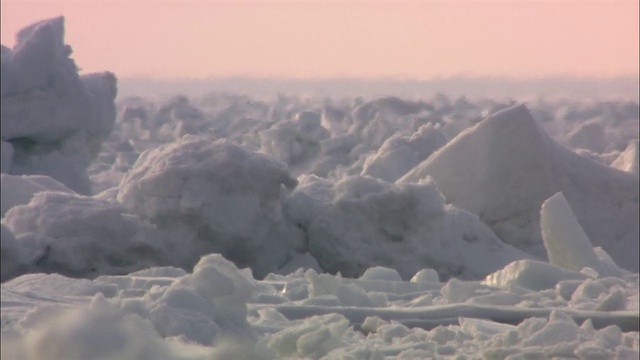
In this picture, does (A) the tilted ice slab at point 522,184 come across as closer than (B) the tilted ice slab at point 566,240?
No

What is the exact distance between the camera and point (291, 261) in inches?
209

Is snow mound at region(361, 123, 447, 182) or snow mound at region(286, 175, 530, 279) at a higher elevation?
snow mound at region(286, 175, 530, 279)

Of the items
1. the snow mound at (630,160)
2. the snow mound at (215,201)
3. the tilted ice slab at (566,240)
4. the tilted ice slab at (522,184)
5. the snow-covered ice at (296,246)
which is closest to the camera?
the snow-covered ice at (296,246)

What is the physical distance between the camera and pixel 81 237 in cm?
463

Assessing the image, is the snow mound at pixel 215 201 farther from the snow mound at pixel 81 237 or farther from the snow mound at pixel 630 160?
the snow mound at pixel 630 160

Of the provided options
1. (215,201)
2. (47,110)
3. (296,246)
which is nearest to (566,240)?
(296,246)

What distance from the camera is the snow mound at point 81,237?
453 cm

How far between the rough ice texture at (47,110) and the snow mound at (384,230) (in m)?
3.41

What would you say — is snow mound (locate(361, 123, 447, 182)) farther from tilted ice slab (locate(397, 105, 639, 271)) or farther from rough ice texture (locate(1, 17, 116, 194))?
rough ice texture (locate(1, 17, 116, 194))

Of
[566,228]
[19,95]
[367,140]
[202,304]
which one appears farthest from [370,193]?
[367,140]

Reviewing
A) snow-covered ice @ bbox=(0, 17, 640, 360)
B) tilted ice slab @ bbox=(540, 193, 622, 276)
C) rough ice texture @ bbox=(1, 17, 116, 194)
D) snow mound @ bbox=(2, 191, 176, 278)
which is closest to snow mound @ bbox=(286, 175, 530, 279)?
snow-covered ice @ bbox=(0, 17, 640, 360)

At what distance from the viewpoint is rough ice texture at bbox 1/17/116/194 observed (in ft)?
27.4

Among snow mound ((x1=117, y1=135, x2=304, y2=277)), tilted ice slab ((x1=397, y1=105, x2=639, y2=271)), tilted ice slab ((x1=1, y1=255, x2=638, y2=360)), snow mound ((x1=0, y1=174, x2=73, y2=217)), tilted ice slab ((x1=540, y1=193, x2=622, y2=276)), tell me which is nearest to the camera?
tilted ice slab ((x1=1, y1=255, x2=638, y2=360))

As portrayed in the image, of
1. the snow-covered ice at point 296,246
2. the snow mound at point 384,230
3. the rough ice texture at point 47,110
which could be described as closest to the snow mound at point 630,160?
the snow-covered ice at point 296,246
